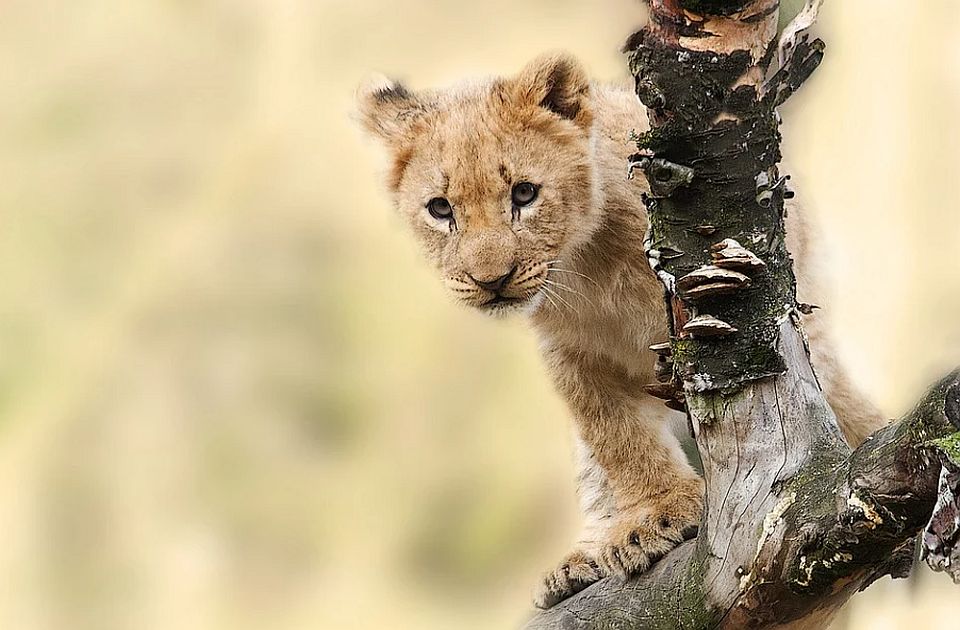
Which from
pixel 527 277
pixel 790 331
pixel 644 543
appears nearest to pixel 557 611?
pixel 644 543

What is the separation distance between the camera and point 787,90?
1.29 metres

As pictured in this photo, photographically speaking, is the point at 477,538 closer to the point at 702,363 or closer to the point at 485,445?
the point at 485,445

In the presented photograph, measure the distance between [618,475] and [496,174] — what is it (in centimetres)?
64

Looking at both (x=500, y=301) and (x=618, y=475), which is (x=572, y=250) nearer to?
(x=500, y=301)

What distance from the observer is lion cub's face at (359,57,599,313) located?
1819 mm


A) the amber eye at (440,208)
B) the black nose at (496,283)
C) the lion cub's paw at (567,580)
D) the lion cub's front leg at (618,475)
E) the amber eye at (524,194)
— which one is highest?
the amber eye at (440,208)

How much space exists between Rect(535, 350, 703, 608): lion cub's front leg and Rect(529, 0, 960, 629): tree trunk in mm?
360

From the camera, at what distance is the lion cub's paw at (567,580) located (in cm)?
194

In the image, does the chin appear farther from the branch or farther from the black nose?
the branch

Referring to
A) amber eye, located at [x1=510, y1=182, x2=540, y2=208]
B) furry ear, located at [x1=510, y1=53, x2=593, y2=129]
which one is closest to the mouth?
amber eye, located at [x1=510, y1=182, x2=540, y2=208]

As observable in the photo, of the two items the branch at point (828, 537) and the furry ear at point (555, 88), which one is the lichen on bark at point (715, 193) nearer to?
the branch at point (828, 537)

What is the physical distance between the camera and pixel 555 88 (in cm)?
201

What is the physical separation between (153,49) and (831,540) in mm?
1378

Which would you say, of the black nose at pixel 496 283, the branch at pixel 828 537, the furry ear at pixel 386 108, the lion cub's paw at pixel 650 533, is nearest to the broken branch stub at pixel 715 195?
the branch at pixel 828 537
